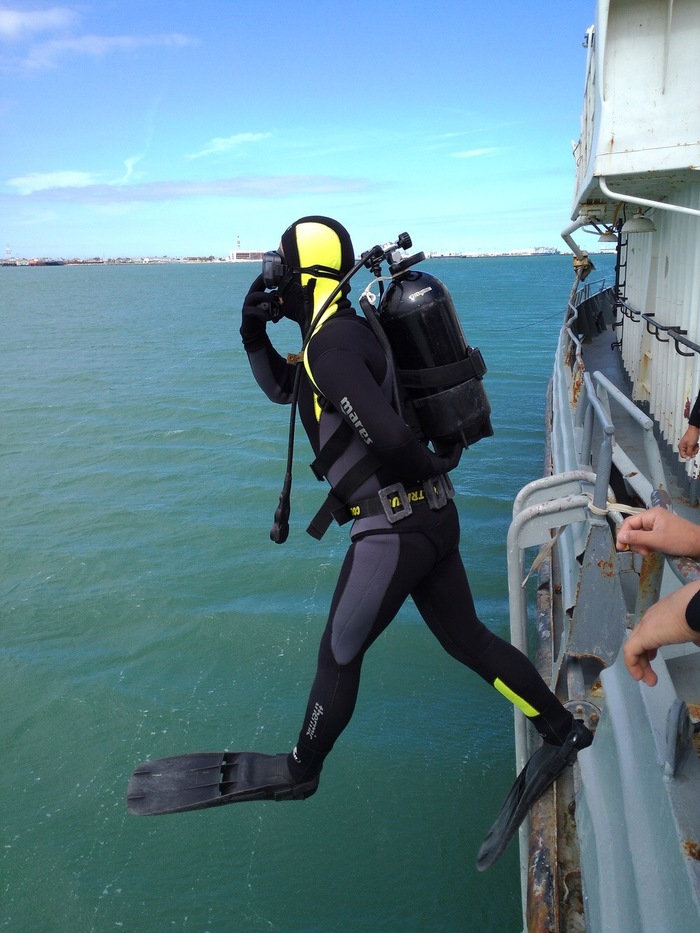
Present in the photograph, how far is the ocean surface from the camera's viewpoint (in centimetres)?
413

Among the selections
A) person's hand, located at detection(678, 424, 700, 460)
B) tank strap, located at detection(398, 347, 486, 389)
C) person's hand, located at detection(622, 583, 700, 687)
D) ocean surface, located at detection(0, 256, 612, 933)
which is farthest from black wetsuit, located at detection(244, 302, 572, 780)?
person's hand, located at detection(678, 424, 700, 460)

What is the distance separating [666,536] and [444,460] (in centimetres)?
110

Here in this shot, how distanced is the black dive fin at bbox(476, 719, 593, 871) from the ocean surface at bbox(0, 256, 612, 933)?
4.07 feet

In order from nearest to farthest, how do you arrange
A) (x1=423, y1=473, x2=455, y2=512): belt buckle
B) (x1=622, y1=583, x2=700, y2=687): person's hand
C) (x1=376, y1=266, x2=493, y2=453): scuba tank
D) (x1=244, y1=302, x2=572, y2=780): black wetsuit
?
1. (x1=622, y1=583, x2=700, y2=687): person's hand
2. (x1=244, y1=302, x2=572, y2=780): black wetsuit
3. (x1=376, y1=266, x2=493, y2=453): scuba tank
4. (x1=423, y1=473, x2=455, y2=512): belt buckle

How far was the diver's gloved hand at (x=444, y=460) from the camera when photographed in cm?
287

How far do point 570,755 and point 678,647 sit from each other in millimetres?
624

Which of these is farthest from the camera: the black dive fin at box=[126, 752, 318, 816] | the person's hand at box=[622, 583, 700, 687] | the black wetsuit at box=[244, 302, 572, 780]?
the black dive fin at box=[126, 752, 318, 816]

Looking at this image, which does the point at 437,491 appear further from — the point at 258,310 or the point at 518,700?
the point at 258,310

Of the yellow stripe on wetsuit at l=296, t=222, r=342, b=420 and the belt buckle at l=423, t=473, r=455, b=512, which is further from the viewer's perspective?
the belt buckle at l=423, t=473, r=455, b=512

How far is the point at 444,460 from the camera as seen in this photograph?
2.96m

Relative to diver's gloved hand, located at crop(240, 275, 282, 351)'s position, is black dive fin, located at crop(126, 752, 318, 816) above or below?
below

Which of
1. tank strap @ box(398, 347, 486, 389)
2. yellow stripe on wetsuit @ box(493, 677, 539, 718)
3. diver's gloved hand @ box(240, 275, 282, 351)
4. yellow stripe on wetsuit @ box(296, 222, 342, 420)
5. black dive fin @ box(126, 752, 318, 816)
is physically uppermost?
yellow stripe on wetsuit @ box(296, 222, 342, 420)

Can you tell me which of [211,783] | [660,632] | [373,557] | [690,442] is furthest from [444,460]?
[690,442]

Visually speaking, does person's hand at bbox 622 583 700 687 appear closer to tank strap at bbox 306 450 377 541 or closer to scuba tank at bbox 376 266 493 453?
scuba tank at bbox 376 266 493 453
